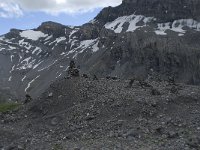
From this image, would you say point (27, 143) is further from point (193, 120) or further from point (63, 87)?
point (63, 87)

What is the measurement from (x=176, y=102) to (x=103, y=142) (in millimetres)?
13683

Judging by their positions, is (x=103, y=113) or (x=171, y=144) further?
(x=103, y=113)

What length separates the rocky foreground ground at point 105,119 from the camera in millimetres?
34125

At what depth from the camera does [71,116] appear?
150 ft

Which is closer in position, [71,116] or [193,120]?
[193,120]

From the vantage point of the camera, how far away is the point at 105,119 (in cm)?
4309

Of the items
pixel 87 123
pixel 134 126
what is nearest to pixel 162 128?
pixel 134 126

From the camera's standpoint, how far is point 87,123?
1673 inches

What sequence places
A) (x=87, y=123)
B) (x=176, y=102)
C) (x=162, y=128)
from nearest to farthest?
(x=162, y=128)
(x=87, y=123)
(x=176, y=102)

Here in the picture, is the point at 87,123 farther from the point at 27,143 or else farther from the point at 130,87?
the point at 130,87

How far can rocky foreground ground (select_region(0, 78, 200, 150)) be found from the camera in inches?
1344

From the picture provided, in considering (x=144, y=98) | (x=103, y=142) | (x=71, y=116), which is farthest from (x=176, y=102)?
(x=103, y=142)

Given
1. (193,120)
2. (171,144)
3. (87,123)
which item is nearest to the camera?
(171,144)

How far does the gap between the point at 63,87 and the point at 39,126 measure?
32.1 feet
